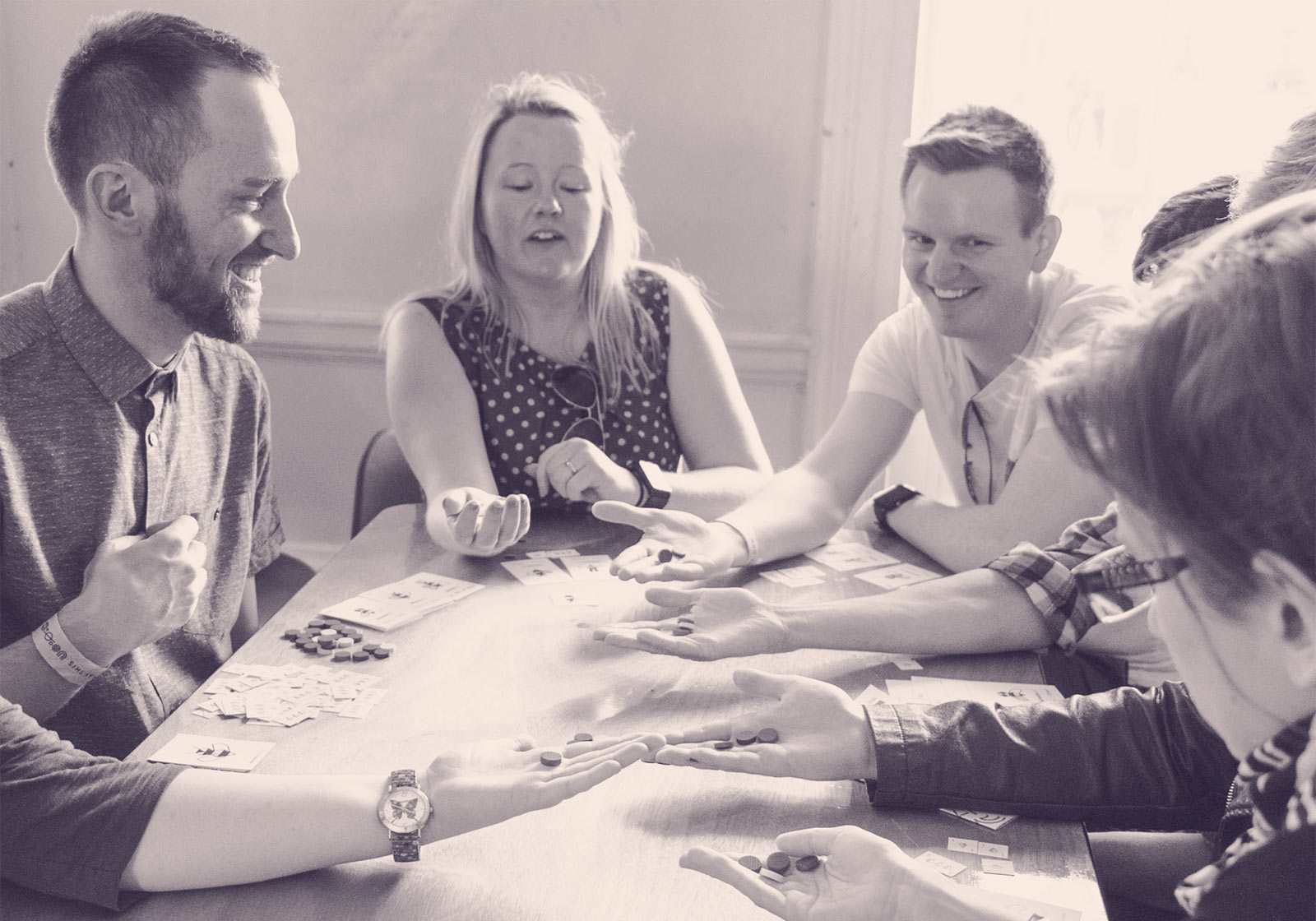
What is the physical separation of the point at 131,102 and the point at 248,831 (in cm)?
129

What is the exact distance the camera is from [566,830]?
1325 mm

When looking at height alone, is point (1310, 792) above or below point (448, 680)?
above

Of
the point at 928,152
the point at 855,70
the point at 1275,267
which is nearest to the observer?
the point at 1275,267

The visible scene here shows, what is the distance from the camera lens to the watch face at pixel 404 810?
1242mm

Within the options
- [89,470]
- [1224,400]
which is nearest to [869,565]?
[89,470]

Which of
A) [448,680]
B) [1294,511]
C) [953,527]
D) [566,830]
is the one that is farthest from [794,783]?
[953,527]

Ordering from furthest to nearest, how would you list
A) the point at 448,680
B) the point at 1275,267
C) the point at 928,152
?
the point at 928,152 < the point at 448,680 < the point at 1275,267

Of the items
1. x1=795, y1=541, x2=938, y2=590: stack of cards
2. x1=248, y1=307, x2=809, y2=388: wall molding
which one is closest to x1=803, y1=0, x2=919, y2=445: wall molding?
x1=248, y1=307, x2=809, y2=388: wall molding

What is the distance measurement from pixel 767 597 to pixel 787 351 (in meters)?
1.52

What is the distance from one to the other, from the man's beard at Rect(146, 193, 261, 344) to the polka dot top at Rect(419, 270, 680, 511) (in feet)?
2.50

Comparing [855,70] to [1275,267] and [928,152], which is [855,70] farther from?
[1275,267]

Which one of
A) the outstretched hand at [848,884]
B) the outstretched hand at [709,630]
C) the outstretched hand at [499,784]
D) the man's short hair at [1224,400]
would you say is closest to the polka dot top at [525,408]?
the outstretched hand at [709,630]

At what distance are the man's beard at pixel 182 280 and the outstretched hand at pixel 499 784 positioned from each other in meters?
1.01

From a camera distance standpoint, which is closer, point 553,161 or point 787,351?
point 553,161
